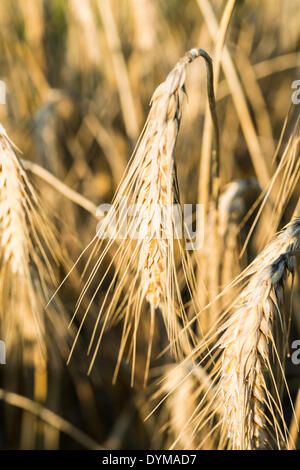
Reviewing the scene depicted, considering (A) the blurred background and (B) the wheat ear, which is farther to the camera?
(A) the blurred background

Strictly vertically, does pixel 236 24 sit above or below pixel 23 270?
above

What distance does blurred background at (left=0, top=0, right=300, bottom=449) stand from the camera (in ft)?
3.01

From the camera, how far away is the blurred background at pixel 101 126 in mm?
919

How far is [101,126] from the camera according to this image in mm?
1040

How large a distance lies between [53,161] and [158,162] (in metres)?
0.53

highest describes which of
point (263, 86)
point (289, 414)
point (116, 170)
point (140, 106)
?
point (263, 86)

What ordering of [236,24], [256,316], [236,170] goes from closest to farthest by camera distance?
[256,316] → [236,170] → [236,24]

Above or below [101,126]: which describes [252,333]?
below

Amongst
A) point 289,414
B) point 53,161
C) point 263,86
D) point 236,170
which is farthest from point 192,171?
point 289,414

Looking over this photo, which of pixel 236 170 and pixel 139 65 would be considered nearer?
pixel 139 65

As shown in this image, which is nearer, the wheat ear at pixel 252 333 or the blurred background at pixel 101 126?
the wheat ear at pixel 252 333

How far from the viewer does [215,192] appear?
65 centimetres
